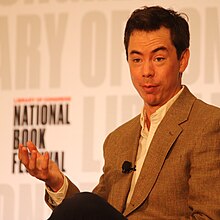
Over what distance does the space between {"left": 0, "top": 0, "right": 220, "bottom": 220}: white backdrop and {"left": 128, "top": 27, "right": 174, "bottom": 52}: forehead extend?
2.88 ft

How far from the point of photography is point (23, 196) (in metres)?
3.10

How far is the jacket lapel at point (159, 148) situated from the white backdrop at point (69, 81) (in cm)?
87

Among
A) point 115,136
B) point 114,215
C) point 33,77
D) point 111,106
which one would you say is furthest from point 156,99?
point 33,77

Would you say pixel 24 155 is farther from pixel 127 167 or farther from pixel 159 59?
pixel 159 59

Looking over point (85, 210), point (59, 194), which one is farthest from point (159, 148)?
point (85, 210)

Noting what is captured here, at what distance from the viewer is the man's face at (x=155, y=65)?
2.10 m

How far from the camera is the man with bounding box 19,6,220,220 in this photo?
198 cm

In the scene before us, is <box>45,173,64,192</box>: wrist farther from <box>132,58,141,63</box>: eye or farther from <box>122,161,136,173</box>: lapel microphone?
<box>132,58,141,63</box>: eye

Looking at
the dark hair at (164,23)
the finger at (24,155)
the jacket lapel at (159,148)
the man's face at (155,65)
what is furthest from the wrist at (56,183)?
the dark hair at (164,23)

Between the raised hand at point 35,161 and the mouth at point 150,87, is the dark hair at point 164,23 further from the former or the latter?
the raised hand at point 35,161

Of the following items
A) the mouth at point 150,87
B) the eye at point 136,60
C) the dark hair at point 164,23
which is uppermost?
the dark hair at point 164,23

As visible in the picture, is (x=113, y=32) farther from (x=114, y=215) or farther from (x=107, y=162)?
(x=114, y=215)

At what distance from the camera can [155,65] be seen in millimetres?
2098

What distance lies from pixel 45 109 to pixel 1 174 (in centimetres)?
33
